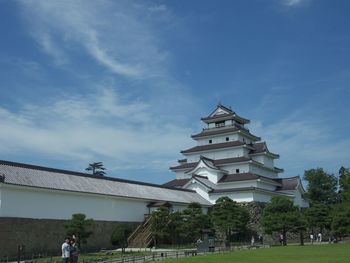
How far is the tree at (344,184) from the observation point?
66688mm

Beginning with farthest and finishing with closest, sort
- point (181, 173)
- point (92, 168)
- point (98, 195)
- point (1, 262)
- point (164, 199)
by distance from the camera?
1. point (92, 168)
2. point (181, 173)
3. point (164, 199)
4. point (98, 195)
5. point (1, 262)

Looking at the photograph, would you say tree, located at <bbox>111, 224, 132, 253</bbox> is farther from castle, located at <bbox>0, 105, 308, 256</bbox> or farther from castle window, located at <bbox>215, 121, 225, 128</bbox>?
castle window, located at <bbox>215, 121, 225, 128</bbox>

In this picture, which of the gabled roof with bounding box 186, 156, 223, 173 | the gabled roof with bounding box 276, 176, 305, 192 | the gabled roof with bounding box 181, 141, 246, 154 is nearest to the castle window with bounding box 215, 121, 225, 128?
the gabled roof with bounding box 181, 141, 246, 154

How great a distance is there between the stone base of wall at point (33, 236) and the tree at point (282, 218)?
693 inches

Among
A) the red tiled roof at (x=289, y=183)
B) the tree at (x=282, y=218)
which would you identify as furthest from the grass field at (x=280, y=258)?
the red tiled roof at (x=289, y=183)

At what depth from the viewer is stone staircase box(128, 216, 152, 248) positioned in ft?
139

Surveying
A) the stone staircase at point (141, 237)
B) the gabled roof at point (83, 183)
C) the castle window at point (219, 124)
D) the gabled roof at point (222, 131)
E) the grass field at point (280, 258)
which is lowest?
the grass field at point (280, 258)

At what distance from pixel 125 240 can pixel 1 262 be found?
14810 mm

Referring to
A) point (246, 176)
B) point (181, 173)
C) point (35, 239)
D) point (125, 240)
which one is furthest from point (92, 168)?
point (35, 239)

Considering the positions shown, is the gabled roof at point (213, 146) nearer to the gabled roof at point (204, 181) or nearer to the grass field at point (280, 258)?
the gabled roof at point (204, 181)

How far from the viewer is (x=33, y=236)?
1366 inches

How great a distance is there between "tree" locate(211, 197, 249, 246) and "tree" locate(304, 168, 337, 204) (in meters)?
25.8

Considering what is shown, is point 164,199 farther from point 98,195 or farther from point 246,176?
point 246,176

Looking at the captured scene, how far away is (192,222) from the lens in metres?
43.6
